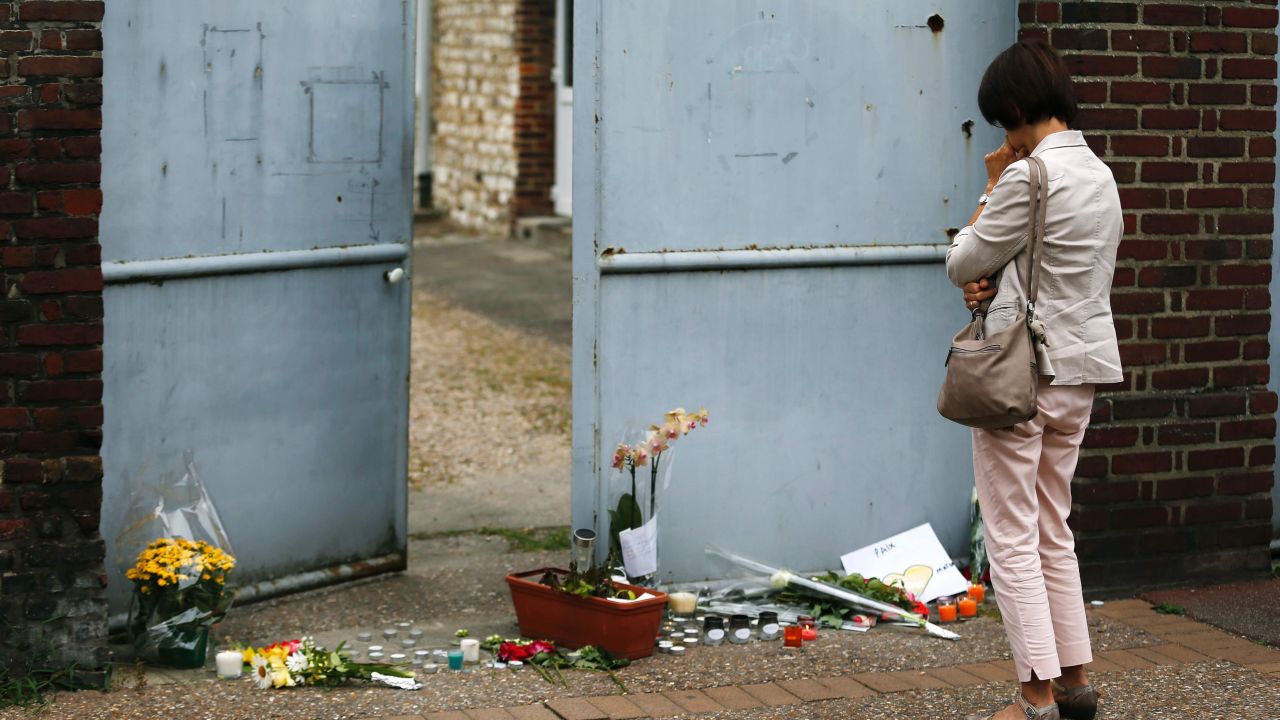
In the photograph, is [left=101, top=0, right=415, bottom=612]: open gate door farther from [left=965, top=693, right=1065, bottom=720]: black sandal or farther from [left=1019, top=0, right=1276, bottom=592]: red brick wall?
[left=965, top=693, right=1065, bottom=720]: black sandal

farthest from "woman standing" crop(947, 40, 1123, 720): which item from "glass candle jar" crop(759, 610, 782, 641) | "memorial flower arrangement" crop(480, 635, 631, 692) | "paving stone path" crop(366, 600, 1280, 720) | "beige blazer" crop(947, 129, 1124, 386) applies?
"memorial flower arrangement" crop(480, 635, 631, 692)

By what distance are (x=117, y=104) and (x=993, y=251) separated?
269 centimetres

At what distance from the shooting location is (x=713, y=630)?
5.25m

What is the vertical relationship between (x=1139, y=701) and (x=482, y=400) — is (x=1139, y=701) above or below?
below

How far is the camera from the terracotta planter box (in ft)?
16.4

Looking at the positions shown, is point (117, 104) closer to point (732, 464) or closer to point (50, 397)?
point (50, 397)

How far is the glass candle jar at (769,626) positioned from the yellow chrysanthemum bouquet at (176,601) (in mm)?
1711

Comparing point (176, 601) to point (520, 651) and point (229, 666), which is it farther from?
point (520, 651)

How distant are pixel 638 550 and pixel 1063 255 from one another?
179 centimetres

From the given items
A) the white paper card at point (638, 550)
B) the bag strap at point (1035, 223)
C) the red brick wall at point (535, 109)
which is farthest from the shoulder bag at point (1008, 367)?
the red brick wall at point (535, 109)

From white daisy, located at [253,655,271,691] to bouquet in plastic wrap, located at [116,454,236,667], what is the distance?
24 centimetres

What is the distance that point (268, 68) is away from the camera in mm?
5391

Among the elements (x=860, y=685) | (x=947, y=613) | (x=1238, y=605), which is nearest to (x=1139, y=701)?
(x=860, y=685)

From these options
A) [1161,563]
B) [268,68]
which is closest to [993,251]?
[1161,563]
